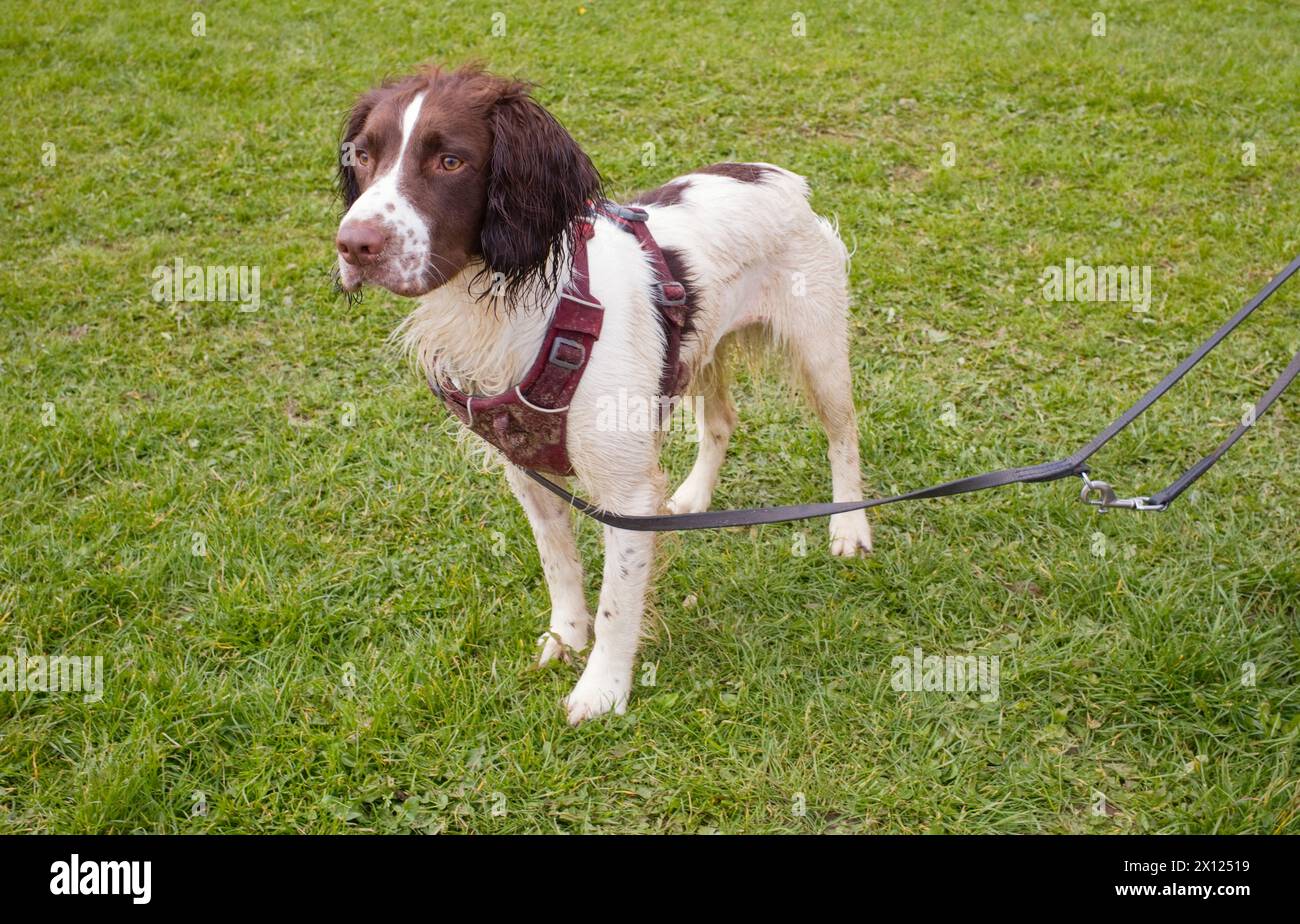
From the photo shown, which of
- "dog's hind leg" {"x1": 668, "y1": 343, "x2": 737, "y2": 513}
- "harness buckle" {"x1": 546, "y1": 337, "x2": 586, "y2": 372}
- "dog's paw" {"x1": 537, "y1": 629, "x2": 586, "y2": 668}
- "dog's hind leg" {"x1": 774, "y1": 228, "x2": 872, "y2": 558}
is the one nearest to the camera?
"harness buckle" {"x1": 546, "y1": 337, "x2": 586, "y2": 372}

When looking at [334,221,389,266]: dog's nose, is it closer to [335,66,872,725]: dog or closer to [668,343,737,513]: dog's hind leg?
[335,66,872,725]: dog

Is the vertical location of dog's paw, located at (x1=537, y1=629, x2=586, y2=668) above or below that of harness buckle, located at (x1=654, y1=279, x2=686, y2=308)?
below

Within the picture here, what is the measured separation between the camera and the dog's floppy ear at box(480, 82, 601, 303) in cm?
224

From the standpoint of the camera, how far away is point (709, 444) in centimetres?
392

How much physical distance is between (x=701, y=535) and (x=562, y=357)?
148 centimetres

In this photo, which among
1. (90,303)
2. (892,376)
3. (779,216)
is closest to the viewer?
(779,216)

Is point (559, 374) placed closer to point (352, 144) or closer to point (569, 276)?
point (569, 276)

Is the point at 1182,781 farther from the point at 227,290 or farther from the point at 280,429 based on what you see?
the point at 227,290

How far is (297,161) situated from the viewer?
6488 millimetres

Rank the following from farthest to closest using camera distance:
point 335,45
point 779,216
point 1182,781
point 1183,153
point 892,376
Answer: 1. point 335,45
2. point 1183,153
3. point 892,376
4. point 779,216
5. point 1182,781

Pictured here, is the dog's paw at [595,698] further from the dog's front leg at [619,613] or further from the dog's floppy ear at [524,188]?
the dog's floppy ear at [524,188]

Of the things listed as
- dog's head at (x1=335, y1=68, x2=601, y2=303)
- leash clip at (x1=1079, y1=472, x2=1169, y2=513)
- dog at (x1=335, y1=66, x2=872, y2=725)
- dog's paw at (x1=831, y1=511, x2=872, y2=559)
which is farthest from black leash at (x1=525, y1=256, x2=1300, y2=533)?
dog's paw at (x1=831, y1=511, x2=872, y2=559)
